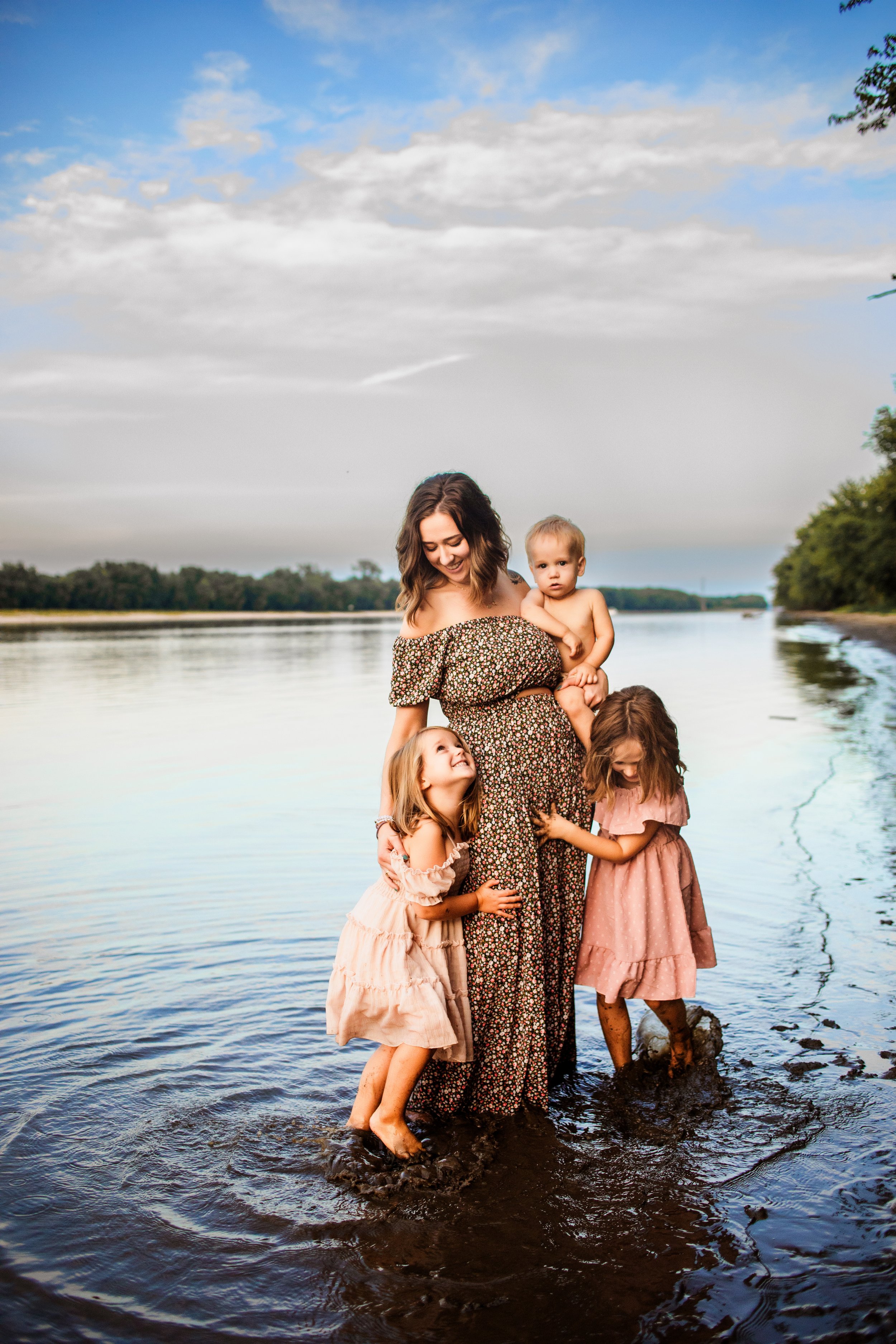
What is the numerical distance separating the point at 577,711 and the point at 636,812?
403mm

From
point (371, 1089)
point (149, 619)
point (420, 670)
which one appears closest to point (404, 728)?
point (420, 670)

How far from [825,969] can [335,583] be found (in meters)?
113

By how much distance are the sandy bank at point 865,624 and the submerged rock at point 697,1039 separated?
3029cm

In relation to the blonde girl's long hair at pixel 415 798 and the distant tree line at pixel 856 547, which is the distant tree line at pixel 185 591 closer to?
the distant tree line at pixel 856 547

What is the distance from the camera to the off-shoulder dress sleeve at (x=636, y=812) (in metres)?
3.61

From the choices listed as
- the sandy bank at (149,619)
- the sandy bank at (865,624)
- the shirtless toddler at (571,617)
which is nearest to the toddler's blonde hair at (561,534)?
the shirtless toddler at (571,617)

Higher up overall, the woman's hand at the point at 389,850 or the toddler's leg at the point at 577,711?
the toddler's leg at the point at 577,711

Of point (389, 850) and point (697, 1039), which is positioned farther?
point (697, 1039)

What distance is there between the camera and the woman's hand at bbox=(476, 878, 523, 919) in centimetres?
340

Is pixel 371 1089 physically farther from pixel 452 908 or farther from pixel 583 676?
pixel 583 676

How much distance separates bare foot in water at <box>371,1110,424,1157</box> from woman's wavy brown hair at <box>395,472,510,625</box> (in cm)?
166

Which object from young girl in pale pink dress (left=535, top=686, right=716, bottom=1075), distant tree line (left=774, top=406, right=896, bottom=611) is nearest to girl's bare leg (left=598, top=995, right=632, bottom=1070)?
young girl in pale pink dress (left=535, top=686, right=716, bottom=1075)

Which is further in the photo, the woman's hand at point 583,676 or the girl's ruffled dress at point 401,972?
the woman's hand at point 583,676

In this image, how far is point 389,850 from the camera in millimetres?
3393
